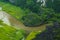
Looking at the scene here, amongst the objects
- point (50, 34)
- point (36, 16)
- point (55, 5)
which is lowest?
point (50, 34)

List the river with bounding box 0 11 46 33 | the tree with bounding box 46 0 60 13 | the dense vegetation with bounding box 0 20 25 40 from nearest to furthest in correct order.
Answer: the dense vegetation with bounding box 0 20 25 40 → the river with bounding box 0 11 46 33 → the tree with bounding box 46 0 60 13

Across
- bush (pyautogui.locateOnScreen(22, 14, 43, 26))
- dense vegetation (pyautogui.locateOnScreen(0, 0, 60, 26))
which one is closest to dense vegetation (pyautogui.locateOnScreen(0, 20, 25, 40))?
bush (pyautogui.locateOnScreen(22, 14, 43, 26))

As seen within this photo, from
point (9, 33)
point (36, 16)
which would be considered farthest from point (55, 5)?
point (9, 33)

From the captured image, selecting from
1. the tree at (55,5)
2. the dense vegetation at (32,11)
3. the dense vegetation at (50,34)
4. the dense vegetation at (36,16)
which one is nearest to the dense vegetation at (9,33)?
the dense vegetation at (36,16)

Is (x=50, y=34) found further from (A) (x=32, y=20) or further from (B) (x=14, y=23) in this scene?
(A) (x=32, y=20)

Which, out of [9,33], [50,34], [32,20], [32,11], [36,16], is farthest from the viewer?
[32,11]

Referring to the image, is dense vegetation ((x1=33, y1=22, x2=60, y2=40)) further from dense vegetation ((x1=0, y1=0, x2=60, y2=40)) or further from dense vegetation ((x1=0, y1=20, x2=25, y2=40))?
dense vegetation ((x1=0, y1=20, x2=25, y2=40))

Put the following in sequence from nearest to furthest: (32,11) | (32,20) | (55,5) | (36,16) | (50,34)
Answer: (50,34), (32,20), (36,16), (55,5), (32,11)

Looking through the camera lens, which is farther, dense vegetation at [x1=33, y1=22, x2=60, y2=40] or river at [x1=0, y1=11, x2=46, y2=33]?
river at [x1=0, y1=11, x2=46, y2=33]

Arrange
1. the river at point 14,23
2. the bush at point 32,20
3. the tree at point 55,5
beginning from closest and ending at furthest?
1. the river at point 14,23
2. the bush at point 32,20
3. the tree at point 55,5

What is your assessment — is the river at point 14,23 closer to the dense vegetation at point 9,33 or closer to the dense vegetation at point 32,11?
the dense vegetation at point 32,11

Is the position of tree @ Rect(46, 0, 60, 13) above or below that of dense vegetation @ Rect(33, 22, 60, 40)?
above

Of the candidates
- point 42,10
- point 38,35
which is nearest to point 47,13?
point 42,10
